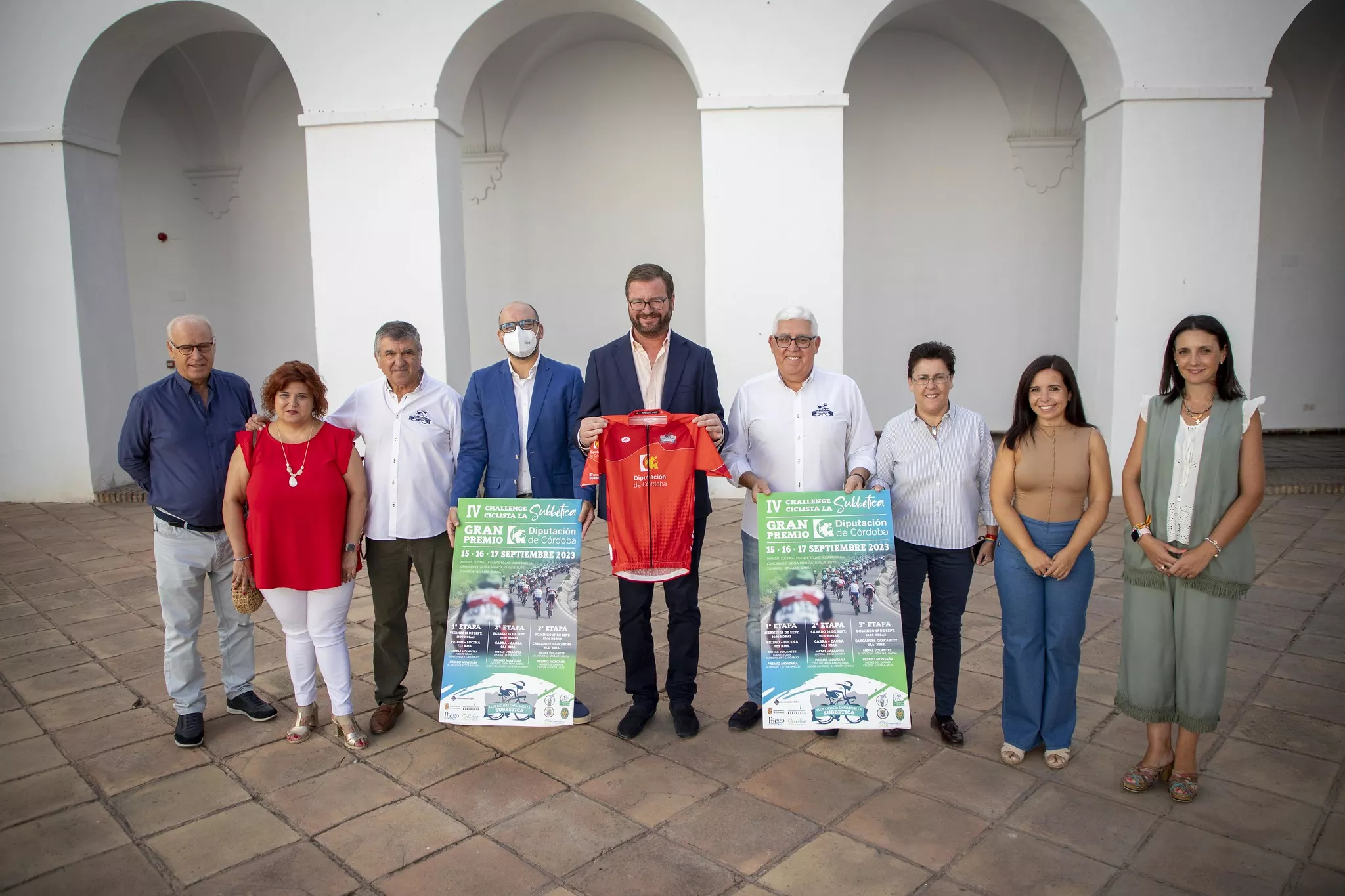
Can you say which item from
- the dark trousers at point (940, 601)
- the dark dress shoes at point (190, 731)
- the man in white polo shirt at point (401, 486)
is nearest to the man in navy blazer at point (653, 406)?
the man in white polo shirt at point (401, 486)

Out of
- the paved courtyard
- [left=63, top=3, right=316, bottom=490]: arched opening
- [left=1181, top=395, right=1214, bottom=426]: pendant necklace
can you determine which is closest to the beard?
the paved courtyard

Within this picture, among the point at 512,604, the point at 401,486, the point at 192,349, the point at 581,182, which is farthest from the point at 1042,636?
the point at 581,182

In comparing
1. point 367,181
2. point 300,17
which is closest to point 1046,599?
point 367,181

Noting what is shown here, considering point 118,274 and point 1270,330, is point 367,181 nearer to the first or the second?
point 118,274

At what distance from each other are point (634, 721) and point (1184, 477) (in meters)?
2.46

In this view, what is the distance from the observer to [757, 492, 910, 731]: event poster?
3.73 metres

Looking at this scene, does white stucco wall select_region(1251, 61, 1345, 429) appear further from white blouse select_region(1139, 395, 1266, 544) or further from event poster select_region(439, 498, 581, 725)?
event poster select_region(439, 498, 581, 725)

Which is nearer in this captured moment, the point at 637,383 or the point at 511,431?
the point at 637,383

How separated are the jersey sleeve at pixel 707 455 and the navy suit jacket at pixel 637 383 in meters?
0.13

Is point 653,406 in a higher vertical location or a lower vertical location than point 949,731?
higher

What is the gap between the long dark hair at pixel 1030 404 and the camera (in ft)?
11.6

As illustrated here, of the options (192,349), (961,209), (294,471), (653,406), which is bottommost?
(294,471)

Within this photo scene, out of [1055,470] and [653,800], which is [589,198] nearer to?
[1055,470]

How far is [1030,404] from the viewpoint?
11.8ft
